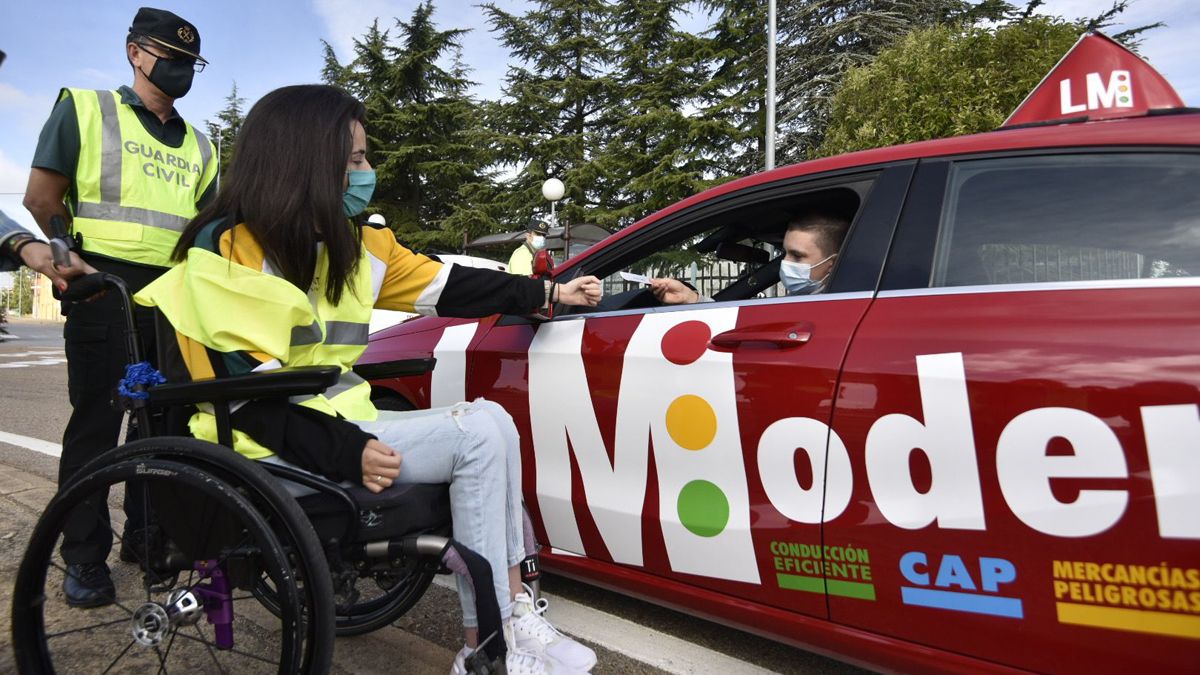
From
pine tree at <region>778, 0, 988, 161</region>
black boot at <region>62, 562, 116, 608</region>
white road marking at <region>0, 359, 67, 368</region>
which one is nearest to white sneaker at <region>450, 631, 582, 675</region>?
black boot at <region>62, 562, 116, 608</region>

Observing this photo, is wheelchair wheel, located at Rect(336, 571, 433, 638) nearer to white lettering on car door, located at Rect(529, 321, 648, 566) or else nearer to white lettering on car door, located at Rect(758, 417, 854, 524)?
white lettering on car door, located at Rect(529, 321, 648, 566)

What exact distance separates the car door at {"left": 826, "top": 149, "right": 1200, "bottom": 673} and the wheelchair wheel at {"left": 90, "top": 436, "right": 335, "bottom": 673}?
3.63 feet

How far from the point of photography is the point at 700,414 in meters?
1.92

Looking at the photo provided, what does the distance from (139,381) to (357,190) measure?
67 cm

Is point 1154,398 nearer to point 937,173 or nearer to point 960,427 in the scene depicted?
point 960,427

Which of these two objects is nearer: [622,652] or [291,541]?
[291,541]

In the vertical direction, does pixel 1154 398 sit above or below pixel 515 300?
below

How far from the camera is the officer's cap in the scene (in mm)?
2389

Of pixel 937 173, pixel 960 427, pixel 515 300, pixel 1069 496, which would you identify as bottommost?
pixel 1069 496

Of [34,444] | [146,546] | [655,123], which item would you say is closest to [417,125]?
[655,123]

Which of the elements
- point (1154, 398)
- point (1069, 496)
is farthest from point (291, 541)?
point (1154, 398)

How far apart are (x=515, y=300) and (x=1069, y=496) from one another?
1496 millimetres

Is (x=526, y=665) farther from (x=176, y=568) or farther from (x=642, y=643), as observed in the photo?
(x=176, y=568)

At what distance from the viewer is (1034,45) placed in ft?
33.4
